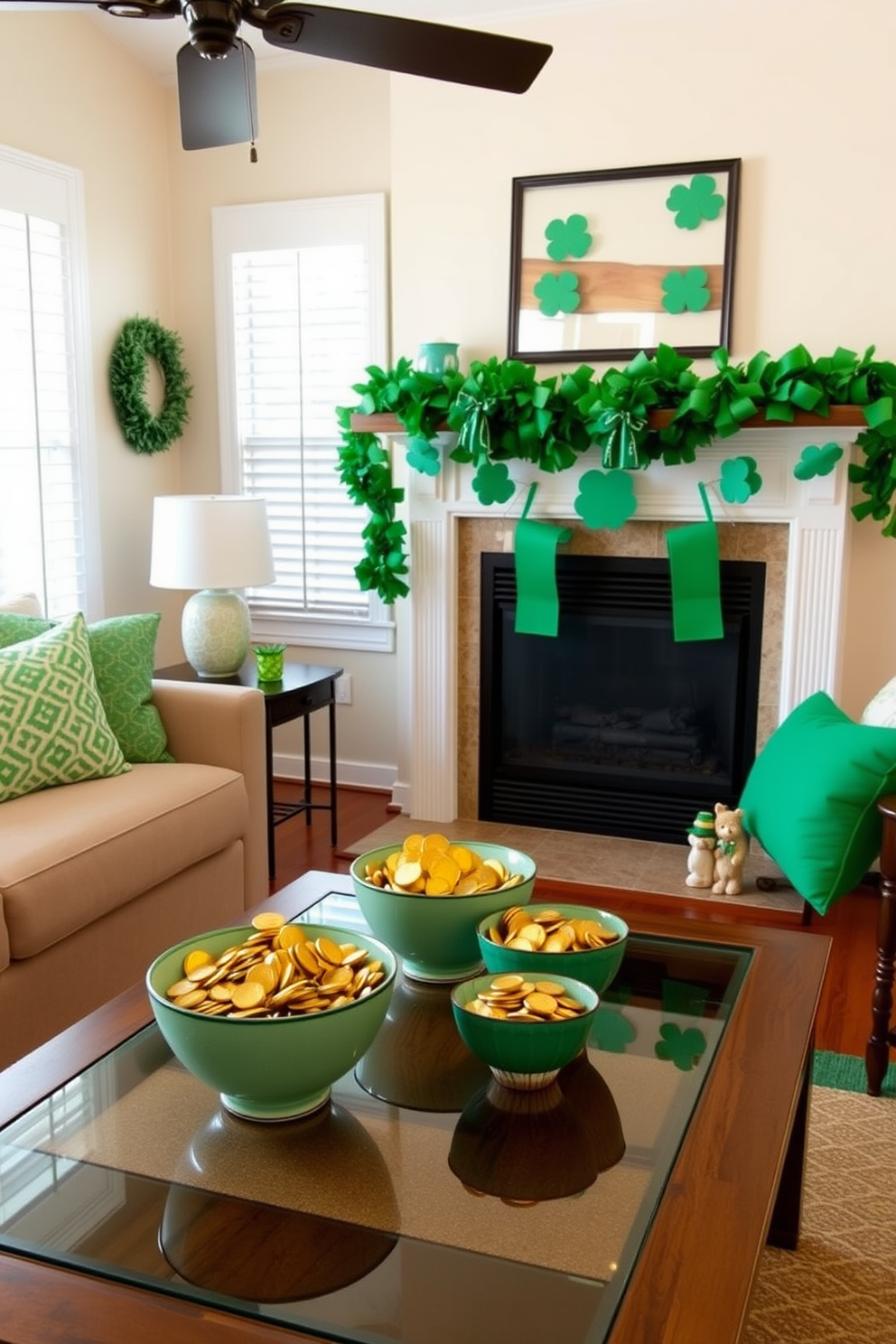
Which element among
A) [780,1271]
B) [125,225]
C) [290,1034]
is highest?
[125,225]

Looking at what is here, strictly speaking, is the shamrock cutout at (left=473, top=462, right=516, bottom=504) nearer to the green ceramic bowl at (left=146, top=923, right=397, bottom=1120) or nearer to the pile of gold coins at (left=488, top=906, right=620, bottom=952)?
the pile of gold coins at (left=488, top=906, right=620, bottom=952)

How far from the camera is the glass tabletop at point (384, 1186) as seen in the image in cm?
118

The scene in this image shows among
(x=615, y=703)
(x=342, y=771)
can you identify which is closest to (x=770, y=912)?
(x=615, y=703)

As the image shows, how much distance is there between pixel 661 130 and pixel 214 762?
2254 mm

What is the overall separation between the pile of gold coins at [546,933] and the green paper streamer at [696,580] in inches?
79.7

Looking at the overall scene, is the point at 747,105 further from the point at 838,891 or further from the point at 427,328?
the point at 838,891

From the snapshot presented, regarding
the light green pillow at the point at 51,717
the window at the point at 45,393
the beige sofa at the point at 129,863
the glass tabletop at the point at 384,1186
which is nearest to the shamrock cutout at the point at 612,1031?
the glass tabletop at the point at 384,1186

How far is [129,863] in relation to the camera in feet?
8.66

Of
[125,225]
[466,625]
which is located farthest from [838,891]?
[125,225]

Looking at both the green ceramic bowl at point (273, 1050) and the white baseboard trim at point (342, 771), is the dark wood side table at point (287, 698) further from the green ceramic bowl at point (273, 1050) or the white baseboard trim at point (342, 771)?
the green ceramic bowl at point (273, 1050)

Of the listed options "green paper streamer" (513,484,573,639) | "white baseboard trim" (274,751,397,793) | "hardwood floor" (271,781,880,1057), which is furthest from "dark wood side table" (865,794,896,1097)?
"white baseboard trim" (274,751,397,793)

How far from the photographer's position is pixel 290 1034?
1.40 meters

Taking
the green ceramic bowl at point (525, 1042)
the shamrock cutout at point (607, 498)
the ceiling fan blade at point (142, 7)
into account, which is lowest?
the green ceramic bowl at point (525, 1042)

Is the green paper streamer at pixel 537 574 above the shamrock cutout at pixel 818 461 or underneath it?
underneath
